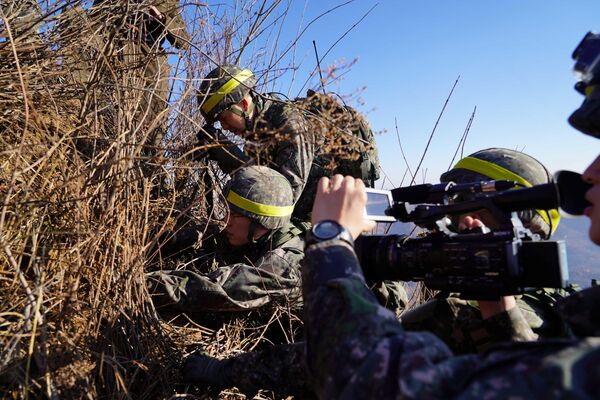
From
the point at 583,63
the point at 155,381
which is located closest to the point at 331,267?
the point at 583,63

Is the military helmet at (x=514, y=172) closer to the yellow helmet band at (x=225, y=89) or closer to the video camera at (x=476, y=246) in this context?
the video camera at (x=476, y=246)

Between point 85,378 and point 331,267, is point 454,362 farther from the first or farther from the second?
point 85,378

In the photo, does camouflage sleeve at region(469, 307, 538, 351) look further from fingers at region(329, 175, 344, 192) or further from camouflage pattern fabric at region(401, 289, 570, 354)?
fingers at region(329, 175, 344, 192)

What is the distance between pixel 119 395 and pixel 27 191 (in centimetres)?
77

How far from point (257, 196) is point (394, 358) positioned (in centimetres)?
190

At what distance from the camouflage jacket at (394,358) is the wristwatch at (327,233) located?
0.02 meters

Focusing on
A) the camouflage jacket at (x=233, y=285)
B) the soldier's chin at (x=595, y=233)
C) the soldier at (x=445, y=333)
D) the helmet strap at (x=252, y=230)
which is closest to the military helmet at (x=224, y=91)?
the helmet strap at (x=252, y=230)

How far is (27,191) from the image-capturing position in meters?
1.59

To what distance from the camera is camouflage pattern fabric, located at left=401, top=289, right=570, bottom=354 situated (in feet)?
5.43

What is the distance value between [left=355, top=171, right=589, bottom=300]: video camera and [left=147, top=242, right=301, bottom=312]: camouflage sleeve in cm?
96

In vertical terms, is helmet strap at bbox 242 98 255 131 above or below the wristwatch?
above

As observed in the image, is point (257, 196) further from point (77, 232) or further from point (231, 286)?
point (77, 232)

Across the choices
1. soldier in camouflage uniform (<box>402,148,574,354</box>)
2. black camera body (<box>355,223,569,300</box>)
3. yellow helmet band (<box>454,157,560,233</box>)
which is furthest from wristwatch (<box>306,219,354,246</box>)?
yellow helmet band (<box>454,157,560,233</box>)

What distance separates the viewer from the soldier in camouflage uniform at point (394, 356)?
76 cm
